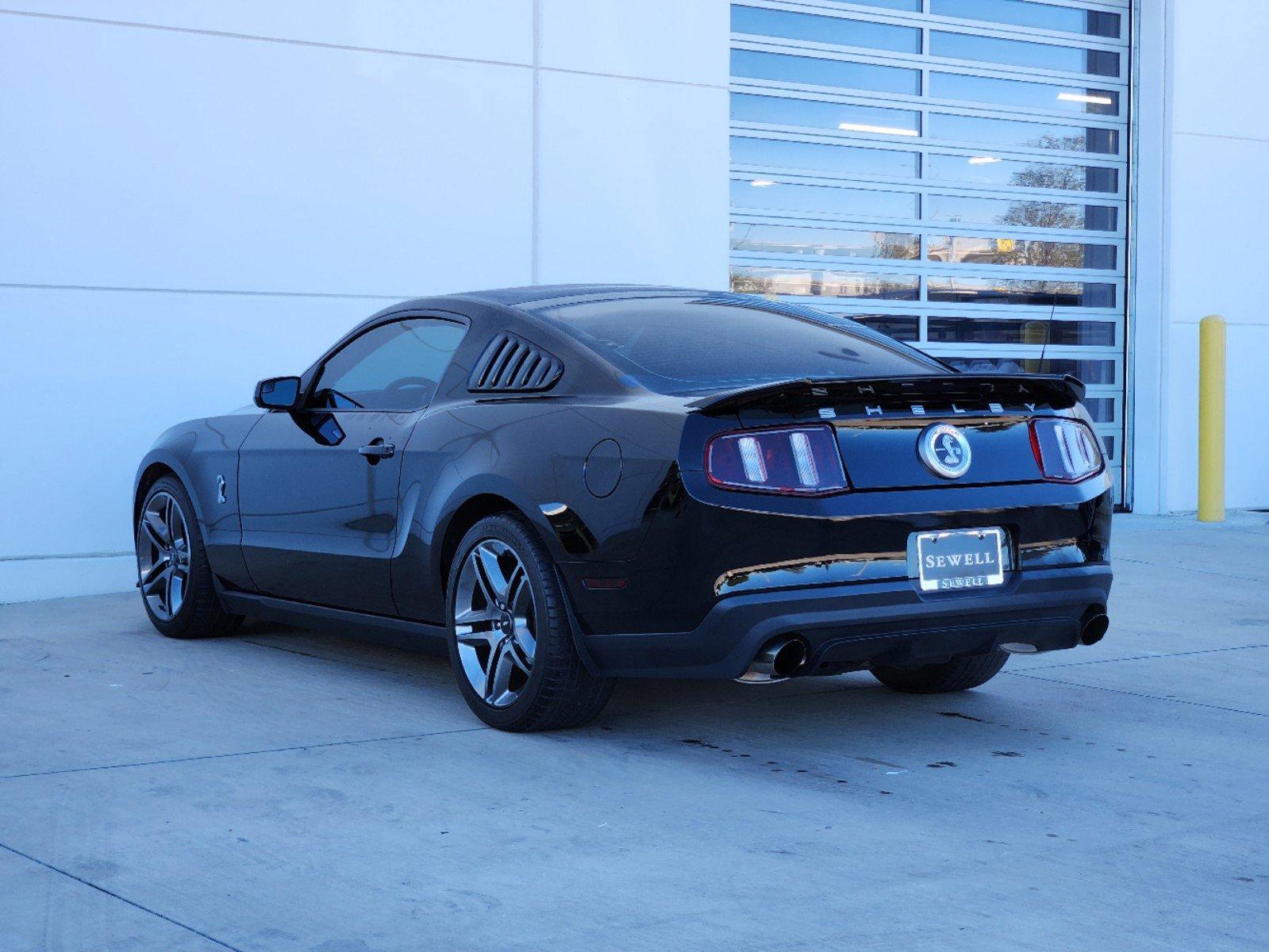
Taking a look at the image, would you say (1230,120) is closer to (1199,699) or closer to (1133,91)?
(1133,91)

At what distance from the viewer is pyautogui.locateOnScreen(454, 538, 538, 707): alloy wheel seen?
5.02 metres

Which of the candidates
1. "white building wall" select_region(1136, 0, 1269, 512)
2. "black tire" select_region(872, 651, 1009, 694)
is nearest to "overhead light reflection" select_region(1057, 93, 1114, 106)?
"white building wall" select_region(1136, 0, 1269, 512)

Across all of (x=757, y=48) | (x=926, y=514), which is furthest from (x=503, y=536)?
(x=757, y=48)

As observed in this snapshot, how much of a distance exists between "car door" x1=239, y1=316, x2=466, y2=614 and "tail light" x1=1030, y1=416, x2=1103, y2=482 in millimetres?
1977

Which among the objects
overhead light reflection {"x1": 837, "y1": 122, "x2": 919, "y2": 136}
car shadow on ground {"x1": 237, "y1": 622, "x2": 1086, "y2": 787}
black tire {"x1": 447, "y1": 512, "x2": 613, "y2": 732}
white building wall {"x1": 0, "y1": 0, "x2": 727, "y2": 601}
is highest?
overhead light reflection {"x1": 837, "y1": 122, "x2": 919, "y2": 136}

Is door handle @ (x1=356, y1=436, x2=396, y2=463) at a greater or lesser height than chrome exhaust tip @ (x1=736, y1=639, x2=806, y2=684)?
greater

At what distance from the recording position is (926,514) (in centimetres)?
458

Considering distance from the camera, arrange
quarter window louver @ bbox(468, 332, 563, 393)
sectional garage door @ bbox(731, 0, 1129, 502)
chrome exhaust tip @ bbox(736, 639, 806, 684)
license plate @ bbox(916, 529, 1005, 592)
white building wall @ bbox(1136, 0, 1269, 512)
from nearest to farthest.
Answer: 1. chrome exhaust tip @ bbox(736, 639, 806, 684)
2. license plate @ bbox(916, 529, 1005, 592)
3. quarter window louver @ bbox(468, 332, 563, 393)
4. sectional garage door @ bbox(731, 0, 1129, 502)
5. white building wall @ bbox(1136, 0, 1269, 512)

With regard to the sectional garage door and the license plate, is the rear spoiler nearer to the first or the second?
the license plate

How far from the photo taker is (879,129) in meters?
12.1

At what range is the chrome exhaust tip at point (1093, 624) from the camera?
4906 millimetres

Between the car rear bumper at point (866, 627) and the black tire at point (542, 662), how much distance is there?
0.12 metres

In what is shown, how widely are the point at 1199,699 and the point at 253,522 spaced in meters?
3.48

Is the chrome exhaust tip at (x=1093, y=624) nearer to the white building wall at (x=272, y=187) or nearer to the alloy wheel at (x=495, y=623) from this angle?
the alloy wheel at (x=495, y=623)
